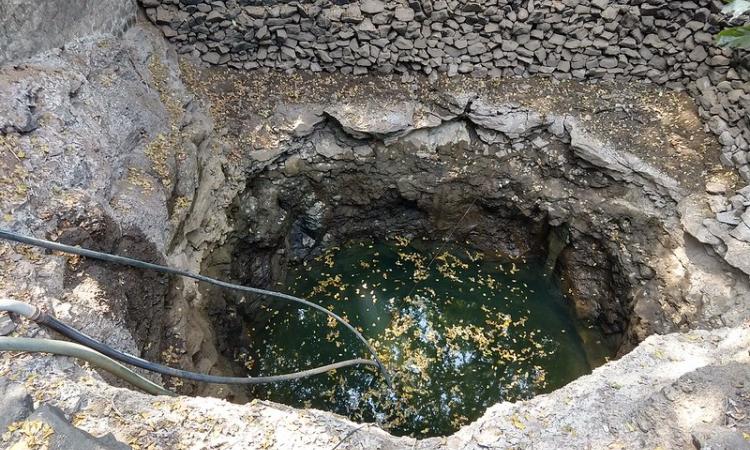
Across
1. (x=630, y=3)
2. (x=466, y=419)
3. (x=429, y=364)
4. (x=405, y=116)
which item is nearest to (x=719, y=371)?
(x=466, y=419)

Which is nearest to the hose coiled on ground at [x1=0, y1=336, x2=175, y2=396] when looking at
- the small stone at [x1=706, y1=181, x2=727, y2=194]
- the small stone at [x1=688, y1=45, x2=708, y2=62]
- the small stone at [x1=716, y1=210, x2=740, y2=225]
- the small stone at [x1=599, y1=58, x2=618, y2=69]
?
the small stone at [x1=716, y1=210, x2=740, y2=225]

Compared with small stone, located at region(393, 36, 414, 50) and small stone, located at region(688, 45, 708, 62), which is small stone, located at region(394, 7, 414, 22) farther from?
small stone, located at region(688, 45, 708, 62)

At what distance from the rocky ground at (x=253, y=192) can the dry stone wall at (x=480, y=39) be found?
0.98 ft

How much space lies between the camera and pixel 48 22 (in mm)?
5215

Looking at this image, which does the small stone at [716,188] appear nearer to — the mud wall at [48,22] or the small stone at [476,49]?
the small stone at [476,49]

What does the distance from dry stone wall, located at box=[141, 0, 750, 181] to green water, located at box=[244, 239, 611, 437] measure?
3117mm

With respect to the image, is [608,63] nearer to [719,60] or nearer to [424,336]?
[719,60]

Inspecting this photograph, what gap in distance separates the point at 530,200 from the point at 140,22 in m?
6.42

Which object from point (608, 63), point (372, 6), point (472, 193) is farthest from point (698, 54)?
point (372, 6)

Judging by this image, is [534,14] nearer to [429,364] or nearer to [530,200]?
[530,200]

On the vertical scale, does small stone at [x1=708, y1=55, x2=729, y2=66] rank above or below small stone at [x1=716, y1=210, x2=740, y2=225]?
above

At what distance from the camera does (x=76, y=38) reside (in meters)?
5.62

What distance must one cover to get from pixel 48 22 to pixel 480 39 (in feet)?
18.5

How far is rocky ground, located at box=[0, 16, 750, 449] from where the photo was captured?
3.52m
